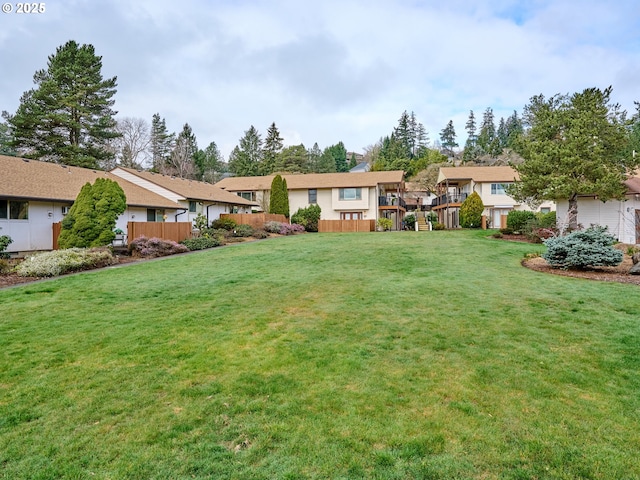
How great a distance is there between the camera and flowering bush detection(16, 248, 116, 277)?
1217 centimetres

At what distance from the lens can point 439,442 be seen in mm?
3213

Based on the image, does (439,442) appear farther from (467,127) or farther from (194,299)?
(467,127)

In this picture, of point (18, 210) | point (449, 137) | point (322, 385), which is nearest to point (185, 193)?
point (18, 210)

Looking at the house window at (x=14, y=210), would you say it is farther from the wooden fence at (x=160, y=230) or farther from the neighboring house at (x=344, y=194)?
the neighboring house at (x=344, y=194)

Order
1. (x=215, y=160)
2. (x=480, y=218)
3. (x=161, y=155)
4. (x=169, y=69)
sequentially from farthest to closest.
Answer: (x=215, y=160), (x=161, y=155), (x=480, y=218), (x=169, y=69)

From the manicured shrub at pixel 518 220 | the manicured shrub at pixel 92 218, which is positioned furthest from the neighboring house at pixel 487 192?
the manicured shrub at pixel 92 218

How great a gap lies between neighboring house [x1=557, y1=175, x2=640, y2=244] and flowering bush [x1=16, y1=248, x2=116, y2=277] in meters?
22.9

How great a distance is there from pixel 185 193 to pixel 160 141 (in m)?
37.1

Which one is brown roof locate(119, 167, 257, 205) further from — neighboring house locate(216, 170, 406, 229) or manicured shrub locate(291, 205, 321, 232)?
manicured shrub locate(291, 205, 321, 232)

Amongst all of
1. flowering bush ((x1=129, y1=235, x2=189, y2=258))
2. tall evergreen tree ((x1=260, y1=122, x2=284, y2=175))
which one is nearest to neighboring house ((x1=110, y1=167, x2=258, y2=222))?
flowering bush ((x1=129, y1=235, x2=189, y2=258))

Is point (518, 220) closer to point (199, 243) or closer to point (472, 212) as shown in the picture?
point (472, 212)

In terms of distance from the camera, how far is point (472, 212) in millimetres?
34375

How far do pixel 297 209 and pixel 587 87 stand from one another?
2654 centimetres

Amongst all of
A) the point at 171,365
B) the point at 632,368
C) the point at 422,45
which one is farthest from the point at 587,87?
the point at 171,365
